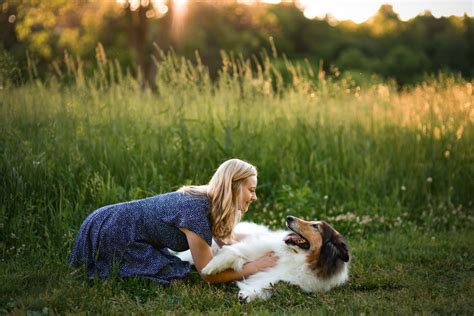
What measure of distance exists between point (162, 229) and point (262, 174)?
2641mm

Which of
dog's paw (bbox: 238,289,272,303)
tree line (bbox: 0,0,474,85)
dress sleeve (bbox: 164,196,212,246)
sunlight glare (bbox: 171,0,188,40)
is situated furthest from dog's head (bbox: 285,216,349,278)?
sunlight glare (bbox: 171,0,188,40)

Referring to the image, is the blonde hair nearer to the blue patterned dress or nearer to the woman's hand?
the blue patterned dress

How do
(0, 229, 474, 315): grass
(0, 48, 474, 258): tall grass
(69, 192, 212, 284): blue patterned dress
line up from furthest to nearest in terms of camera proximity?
1. (0, 48, 474, 258): tall grass
2. (69, 192, 212, 284): blue patterned dress
3. (0, 229, 474, 315): grass

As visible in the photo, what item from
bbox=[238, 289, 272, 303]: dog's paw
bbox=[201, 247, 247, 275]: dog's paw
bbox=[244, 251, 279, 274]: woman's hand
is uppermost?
bbox=[201, 247, 247, 275]: dog's paw

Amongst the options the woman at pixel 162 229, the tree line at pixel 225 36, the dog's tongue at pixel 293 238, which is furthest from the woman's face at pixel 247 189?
the tree line at pixel 225 36

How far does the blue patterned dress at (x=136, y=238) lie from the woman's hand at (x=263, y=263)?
0.48 meters

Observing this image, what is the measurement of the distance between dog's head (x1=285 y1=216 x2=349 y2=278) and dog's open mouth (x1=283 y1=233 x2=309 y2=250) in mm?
43

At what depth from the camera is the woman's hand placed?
427 cm

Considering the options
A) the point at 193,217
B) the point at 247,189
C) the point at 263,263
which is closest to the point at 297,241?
the point at 263,263

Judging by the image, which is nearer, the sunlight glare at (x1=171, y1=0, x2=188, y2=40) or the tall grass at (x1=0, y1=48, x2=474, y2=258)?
the tall grass at (x1=0, y1=48, x2=474, y2=258)

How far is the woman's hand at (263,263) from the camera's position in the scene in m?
4.27

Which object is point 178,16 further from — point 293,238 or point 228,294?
point 228,294

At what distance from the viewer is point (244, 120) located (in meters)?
7.19

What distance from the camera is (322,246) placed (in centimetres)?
419
